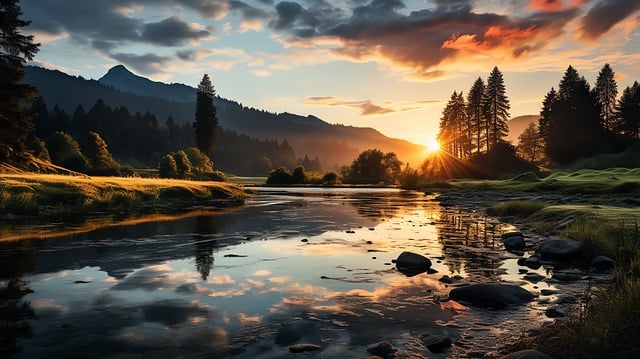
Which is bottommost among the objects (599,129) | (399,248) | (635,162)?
(399,248)

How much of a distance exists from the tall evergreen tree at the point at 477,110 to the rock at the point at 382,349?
12284 centimetres

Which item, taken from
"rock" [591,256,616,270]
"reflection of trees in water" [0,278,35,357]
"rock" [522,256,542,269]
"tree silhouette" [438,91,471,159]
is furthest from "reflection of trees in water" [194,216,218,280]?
"tree silhouette" [438,91,471,159]

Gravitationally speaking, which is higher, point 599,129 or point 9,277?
point 599,129

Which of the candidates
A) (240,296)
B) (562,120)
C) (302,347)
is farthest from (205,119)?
Answer: (302,347)

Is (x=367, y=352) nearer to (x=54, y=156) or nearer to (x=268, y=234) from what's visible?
(x=268, y=234)

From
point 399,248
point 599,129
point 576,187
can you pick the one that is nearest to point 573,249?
point 399,248

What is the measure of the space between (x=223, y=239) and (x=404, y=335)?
1537 cm

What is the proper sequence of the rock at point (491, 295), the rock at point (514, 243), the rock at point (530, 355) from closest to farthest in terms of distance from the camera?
the rock at point (530, 355)
the rock at point (491, 295)
the rock at point (514, 243)

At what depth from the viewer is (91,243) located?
19875 mm

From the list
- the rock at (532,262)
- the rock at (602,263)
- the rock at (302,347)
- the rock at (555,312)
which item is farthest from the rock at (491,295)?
the rock at (602,263)

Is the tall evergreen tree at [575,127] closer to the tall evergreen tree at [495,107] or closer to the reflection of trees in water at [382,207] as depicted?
the tall evergreen tree at [495,107]

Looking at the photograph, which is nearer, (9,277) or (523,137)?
(9,277)

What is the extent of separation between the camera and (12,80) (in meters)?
40.1

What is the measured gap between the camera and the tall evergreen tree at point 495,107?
119m
